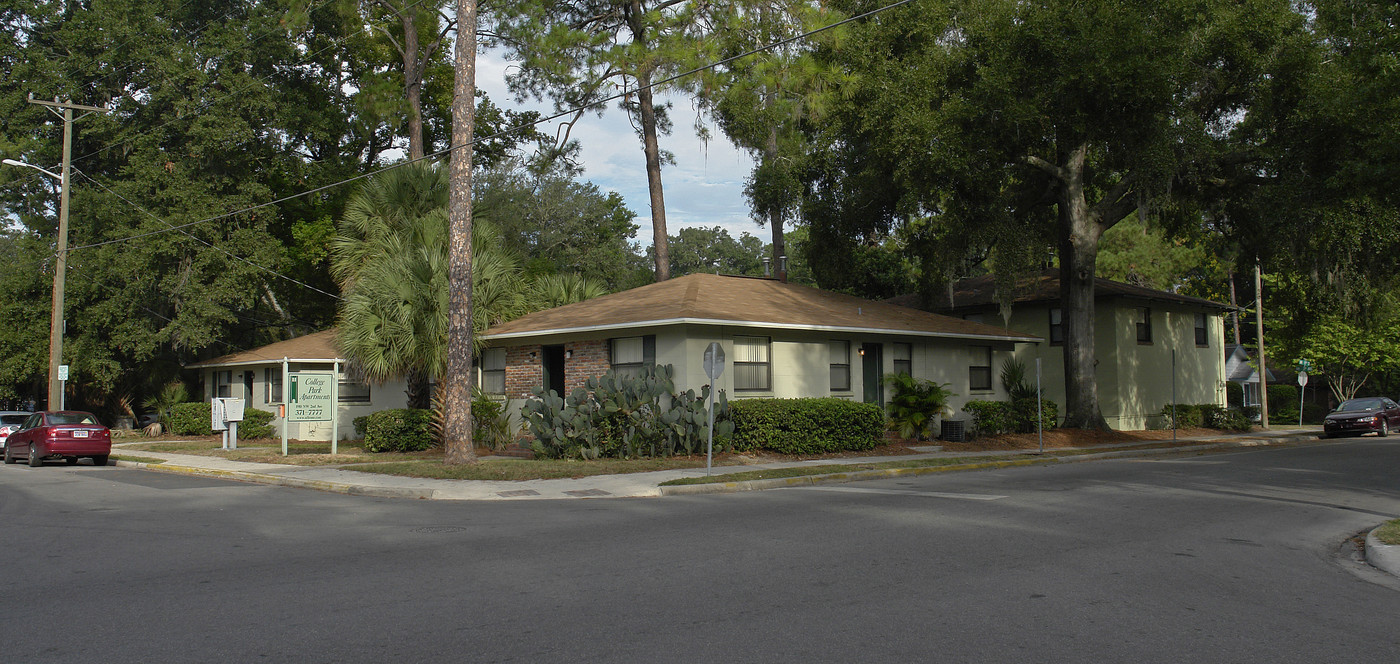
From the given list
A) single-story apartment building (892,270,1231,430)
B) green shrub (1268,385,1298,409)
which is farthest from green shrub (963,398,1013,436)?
green shrub (1268,385,1298,409)

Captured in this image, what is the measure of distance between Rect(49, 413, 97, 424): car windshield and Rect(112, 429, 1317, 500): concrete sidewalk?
143cm

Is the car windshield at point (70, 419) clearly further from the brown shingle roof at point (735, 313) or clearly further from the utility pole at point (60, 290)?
the brown shingle roof at point (735, 313)

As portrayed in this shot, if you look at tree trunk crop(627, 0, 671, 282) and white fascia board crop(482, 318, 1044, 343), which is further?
tree trunk crop(627, 0, 671, 282)

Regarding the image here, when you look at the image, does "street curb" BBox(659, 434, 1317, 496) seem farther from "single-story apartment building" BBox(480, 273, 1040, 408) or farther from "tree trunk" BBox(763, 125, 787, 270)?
"tree trunk" BBox(763, 125, 787, 270)

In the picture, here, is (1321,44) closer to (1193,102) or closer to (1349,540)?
(1193,102)

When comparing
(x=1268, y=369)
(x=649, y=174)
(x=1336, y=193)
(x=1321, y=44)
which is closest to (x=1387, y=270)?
(x=1336, y=193)

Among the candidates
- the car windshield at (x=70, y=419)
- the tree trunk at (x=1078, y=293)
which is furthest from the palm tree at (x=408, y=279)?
the tree trunk at (x=1078, y=293)

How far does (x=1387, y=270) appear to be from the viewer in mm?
22750

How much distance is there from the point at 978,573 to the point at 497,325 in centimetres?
1846

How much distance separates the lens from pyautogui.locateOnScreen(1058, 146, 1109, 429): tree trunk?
2614cm

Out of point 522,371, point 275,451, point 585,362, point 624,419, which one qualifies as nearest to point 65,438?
point 275,451

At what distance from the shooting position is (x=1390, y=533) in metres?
10.0

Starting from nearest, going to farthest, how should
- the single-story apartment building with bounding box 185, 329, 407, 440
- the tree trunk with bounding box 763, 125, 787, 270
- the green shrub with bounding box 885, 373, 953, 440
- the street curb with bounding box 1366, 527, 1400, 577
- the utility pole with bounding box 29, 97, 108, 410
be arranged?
the street curb with bounding box 1366, 527, 1400, 577 < the green shrub with bounding box 885, 373, 953, 440 < the utility pole with bounding box 29, 97, 108, 410 < the single-story apartment building with bounding box 185, 329, 407, 440 < the tree trunk with bounding box 763, 125, 787, 270

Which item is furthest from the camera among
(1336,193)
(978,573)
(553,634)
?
(1336,193)
